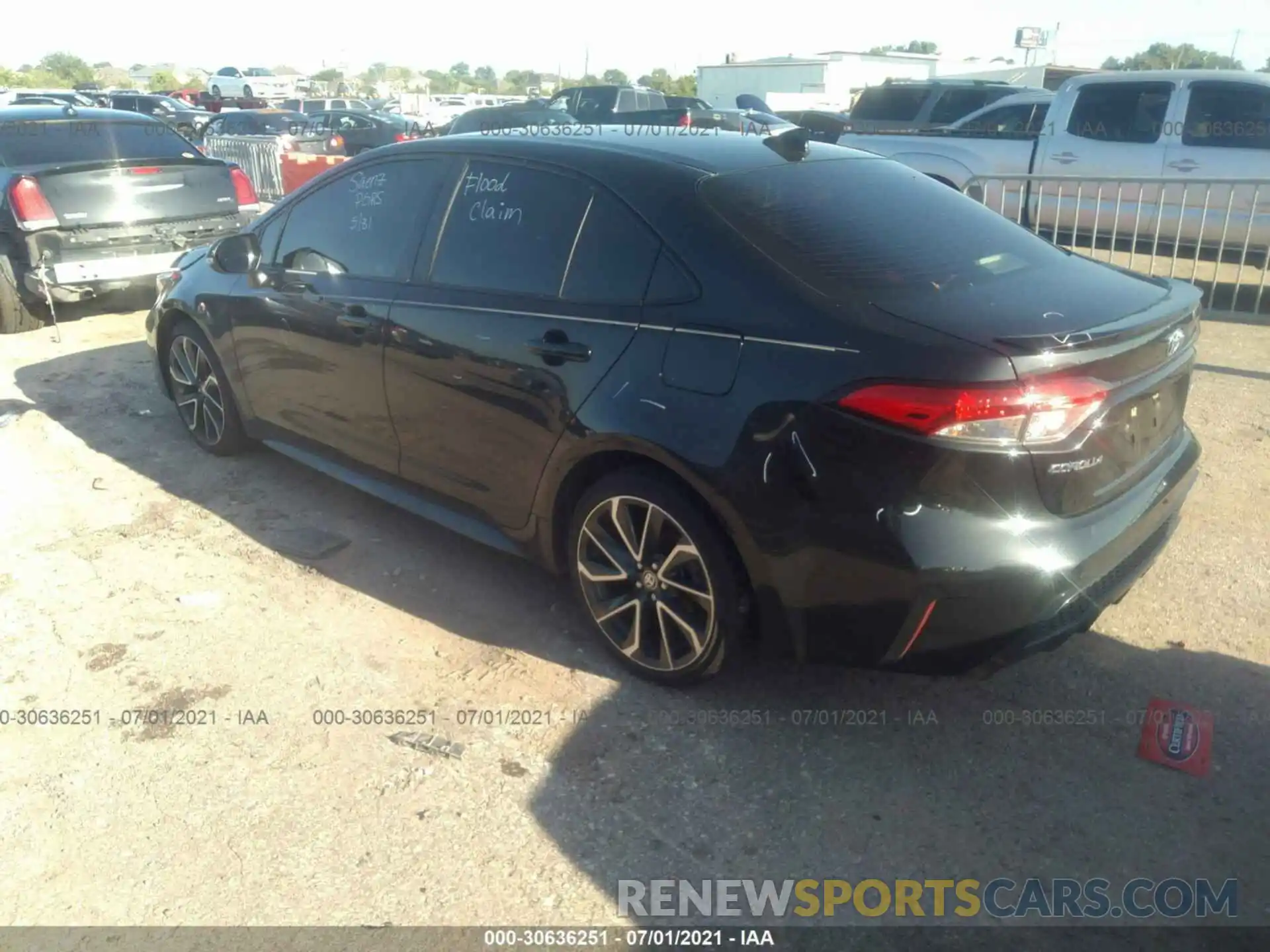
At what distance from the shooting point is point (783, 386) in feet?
9.26

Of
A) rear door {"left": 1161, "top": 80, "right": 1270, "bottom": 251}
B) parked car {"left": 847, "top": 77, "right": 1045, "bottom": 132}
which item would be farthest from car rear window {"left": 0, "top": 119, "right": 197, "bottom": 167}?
parked car {"left": 847, "top": 77, "right": 1045, "bottom": 132}

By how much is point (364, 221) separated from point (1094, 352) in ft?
9.66

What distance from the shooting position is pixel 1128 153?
10.1 meters

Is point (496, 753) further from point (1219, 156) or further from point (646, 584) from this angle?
point (1219, 156)

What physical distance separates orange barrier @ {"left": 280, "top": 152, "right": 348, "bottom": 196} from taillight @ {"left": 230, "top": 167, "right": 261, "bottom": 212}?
5232 mm

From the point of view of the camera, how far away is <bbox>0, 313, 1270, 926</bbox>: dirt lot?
2.72 metres

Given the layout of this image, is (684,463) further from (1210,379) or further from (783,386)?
(1210,379)

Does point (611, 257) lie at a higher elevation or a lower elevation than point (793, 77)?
lower

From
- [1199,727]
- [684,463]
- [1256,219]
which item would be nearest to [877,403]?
[684,463]

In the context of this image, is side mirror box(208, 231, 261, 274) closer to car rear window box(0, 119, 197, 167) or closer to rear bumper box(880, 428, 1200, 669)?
rear bumper box(880, 428, 1200, 669)

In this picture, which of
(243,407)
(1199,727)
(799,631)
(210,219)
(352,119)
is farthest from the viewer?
(352,119)

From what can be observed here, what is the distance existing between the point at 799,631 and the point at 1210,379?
473 cm

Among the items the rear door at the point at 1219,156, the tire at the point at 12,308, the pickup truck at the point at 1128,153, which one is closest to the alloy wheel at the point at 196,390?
the tire at the point at 12,308

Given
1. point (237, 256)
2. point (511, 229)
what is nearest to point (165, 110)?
point (237, 256)
